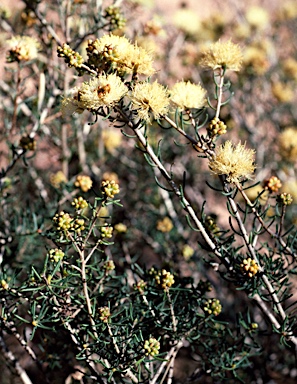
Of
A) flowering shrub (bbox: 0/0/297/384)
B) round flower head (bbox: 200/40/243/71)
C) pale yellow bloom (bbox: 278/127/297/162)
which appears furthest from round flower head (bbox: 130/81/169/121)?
pale yellow bloom (bbox: 278/127/297/162)

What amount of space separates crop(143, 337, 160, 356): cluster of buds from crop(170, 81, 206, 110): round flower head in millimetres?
328

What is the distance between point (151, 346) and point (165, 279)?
108 mm

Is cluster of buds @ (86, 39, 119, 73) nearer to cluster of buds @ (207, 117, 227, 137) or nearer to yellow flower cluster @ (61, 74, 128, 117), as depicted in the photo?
yellow flower cluster @ (61, 74, 128, 117)

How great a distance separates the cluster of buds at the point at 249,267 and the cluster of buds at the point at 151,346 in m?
0.16

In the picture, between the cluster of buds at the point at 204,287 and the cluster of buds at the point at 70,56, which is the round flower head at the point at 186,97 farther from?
the cluster of buds at the point at 204,287

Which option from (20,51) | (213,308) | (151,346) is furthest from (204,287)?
(20,51)

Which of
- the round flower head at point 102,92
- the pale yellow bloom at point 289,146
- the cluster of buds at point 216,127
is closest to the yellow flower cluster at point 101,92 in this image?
the round flower head at point 102,92

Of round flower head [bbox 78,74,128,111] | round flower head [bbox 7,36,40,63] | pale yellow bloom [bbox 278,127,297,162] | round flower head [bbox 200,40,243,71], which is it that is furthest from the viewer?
pale yellow bloom [bbox 278,127,297,162]

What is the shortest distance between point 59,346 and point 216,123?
516 millimetres

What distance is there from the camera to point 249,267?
637 mm

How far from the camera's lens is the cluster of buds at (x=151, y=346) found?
1.98 ft

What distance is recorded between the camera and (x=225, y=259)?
675 mm

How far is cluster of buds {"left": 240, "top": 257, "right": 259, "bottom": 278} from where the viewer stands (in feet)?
2.09

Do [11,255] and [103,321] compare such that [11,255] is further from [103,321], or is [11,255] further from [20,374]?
[103,321]
